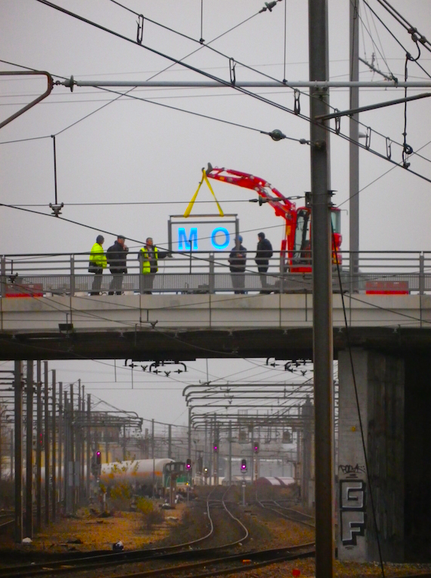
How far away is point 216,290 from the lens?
86.7 feet

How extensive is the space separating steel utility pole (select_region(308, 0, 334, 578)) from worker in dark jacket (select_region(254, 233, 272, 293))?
1052 centimetres

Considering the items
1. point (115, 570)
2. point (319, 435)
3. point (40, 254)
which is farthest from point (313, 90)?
point (115, 570)

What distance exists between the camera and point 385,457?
26.9 metres

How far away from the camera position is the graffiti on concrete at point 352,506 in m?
25.7

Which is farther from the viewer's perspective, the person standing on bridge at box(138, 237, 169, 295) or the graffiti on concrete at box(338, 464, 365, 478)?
the person standing on bridge at box(138, 237, 169, 295)

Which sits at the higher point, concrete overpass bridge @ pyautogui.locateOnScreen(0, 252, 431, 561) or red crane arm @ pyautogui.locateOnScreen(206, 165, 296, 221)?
red crane arm @ pyautogui.locateOnScreen(206, 165, 296, 221)

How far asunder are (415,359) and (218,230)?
686 cm

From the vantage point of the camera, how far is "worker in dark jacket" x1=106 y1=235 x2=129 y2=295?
2597 centimetres

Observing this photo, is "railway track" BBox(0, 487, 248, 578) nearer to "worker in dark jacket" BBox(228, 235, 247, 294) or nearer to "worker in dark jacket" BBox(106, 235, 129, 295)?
"worker in dark jacket" BBox(106, 235, 129, 295)

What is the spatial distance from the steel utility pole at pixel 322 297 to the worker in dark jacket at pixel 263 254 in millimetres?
10519

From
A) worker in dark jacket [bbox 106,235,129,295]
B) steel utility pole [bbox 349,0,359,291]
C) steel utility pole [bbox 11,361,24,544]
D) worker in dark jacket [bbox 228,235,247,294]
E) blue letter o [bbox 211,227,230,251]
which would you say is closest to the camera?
worker in dark jacket [bbox 228,235,247,294]

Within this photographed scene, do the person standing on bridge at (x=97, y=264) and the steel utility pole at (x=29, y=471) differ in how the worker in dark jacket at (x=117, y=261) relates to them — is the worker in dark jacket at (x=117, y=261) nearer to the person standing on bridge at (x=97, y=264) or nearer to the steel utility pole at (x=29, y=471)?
the person standing on bridge at (x=97, y=264)

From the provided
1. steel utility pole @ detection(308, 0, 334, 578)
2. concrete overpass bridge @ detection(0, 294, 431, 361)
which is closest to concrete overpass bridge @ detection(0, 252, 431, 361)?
concrete overpass bridge @ detection(0, 294, 431, 361)

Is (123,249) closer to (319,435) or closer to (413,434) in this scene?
(413,434)
